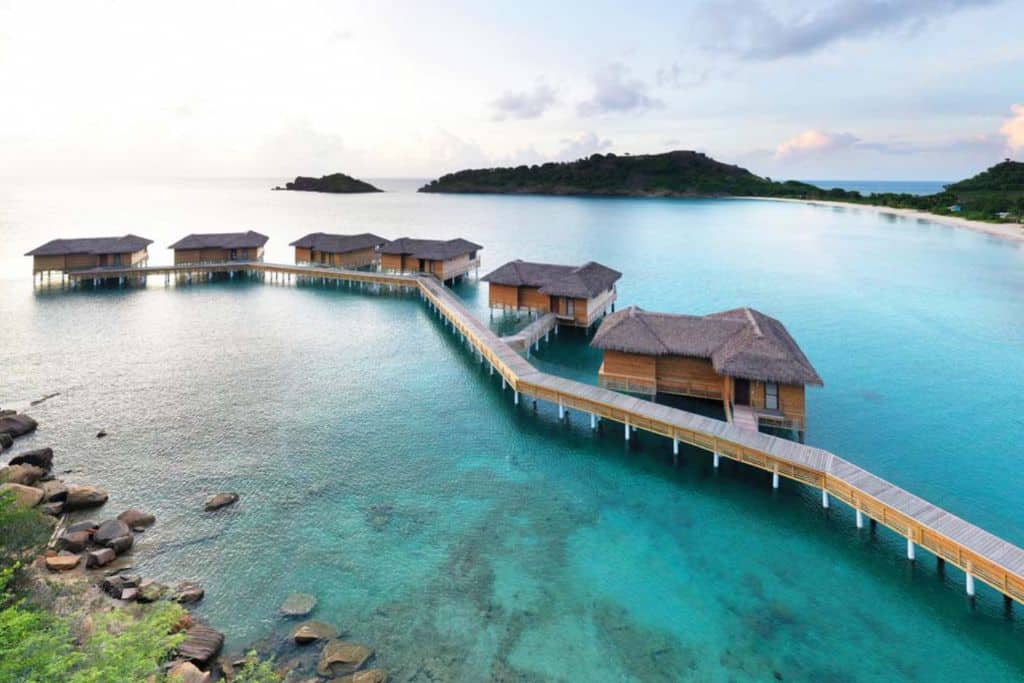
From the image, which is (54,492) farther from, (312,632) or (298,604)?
(312,632)

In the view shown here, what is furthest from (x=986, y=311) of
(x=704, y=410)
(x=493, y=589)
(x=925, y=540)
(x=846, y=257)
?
(x=493, y=589)

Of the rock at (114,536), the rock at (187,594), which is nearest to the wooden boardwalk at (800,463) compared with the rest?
the rock at (187,594)

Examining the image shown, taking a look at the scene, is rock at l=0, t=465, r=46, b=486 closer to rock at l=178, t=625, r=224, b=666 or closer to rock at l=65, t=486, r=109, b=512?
rock at l=65, t=486, r=109, b=512

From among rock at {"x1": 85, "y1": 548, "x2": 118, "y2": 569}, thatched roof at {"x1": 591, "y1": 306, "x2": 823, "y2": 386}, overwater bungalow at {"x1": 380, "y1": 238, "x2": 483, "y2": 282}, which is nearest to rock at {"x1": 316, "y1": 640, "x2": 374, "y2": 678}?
rock at {"x1": 85, "y1": 548, "x2": 118, "y2": 569}

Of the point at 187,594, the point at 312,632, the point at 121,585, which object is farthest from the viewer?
the point at 121,585

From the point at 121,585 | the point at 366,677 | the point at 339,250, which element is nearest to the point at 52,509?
the point at 121,585

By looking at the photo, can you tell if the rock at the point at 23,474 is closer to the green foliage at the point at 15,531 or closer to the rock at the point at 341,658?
the green foliage at the point at 15,531
